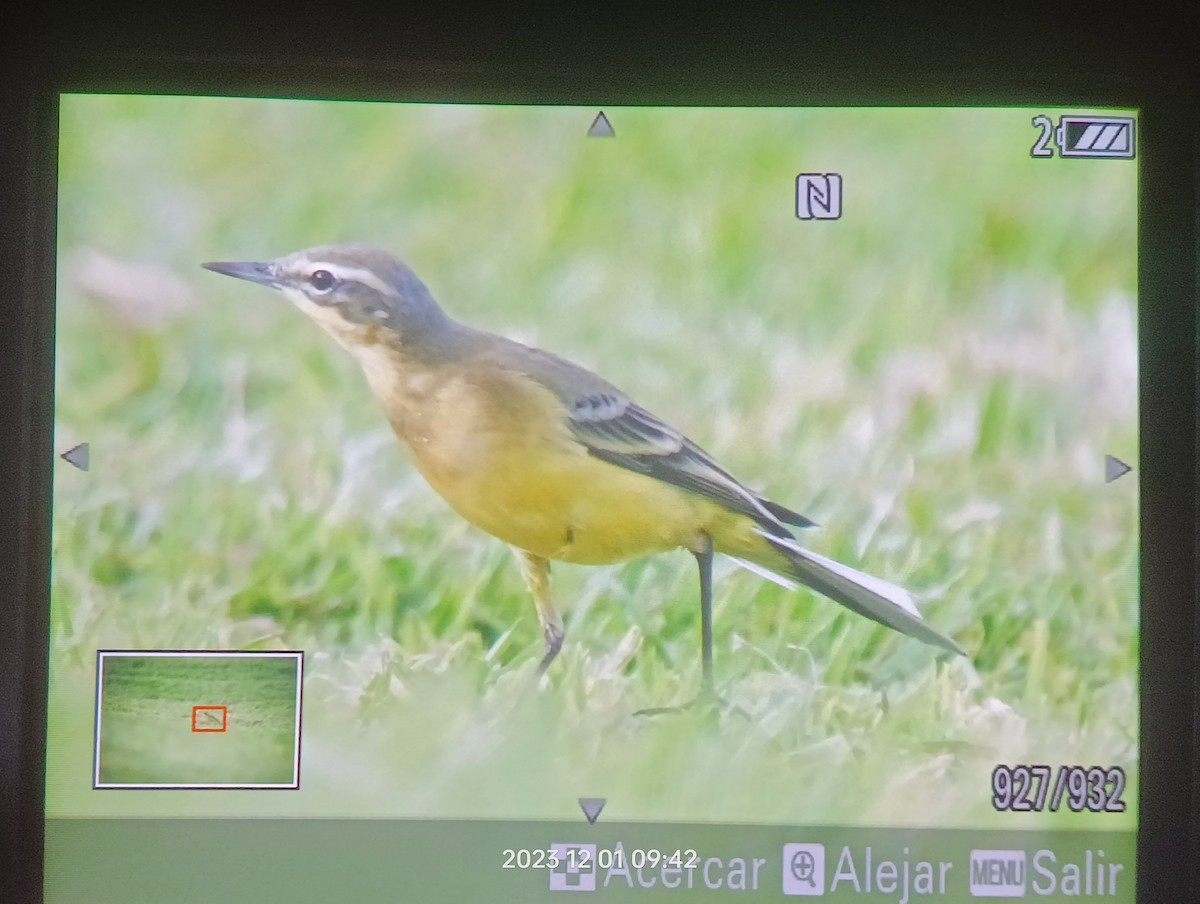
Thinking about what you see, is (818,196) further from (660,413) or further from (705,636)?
(705,636)

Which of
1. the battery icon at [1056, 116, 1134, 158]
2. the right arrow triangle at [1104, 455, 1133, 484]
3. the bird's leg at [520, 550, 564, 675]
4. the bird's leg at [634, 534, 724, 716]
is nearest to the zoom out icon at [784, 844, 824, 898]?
the bird's leg at [634, 534, 724, 716]

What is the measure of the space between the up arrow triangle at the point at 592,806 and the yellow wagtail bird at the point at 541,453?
0.40 feet

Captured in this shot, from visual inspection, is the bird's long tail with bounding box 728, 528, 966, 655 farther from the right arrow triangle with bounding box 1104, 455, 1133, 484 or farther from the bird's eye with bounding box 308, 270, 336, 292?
the bird's eye with bounding box 308, 270, 336, 292

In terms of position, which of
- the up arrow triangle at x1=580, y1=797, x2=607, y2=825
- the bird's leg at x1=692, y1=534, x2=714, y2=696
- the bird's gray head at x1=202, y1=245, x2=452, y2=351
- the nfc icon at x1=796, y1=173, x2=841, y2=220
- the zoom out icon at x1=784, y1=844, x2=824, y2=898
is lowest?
the zoom out icon at x1=784, y1=844, x2=824, y2=898

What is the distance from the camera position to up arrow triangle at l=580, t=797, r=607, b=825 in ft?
3.19

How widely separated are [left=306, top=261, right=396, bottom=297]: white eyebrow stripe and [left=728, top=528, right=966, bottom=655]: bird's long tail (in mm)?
390

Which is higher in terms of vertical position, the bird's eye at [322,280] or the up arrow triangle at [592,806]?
the bird's eye at [322,280]

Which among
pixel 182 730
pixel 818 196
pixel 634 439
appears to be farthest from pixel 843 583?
pixel 182 730

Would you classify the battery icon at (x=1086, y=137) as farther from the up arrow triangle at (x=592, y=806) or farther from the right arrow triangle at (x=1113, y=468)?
the up arrow triangle at (x=592, y=806)

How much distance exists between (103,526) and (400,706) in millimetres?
307

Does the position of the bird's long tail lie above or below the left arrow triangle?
below

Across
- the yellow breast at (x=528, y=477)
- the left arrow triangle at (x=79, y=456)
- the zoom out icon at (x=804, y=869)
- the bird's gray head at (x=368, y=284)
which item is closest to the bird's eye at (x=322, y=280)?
the bird's gray head at (x=368, y=284)

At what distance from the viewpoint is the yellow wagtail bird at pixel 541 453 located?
0.98 meters

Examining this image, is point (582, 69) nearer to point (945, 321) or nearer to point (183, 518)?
point (945, 321)
